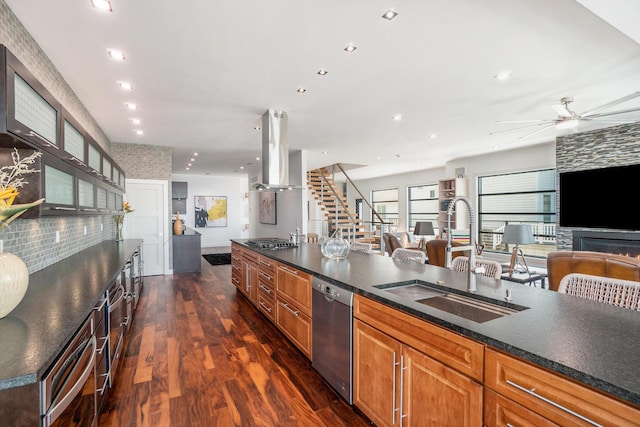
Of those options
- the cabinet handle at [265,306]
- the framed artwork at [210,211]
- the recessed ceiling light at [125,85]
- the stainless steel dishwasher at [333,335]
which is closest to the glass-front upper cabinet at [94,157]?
the recessed ceiling light at [125,85]

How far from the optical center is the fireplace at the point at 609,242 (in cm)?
536

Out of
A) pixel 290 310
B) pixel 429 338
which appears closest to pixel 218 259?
pixel 290 310

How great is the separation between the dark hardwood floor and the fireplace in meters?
5.91

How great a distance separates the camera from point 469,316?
1794 mm

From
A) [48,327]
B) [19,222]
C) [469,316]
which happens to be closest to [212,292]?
[19,222]

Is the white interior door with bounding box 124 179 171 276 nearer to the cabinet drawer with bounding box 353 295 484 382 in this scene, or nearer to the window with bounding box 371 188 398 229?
the cabinet drawer with bounding box 353 295 484 382

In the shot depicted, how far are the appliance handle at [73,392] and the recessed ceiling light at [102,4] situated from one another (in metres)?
2.18

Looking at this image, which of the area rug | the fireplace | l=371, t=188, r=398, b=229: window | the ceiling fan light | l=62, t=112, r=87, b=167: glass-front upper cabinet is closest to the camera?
l=62, t=112, r=87, b=167: glass-front upper cabinet

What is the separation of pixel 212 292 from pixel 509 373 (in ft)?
16.5

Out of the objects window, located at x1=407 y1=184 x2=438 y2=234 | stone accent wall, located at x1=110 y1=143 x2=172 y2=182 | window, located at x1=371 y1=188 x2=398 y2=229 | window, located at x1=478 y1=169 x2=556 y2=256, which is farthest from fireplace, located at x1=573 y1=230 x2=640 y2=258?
stone accent wall, located at x1=110 y1=143 x2=172 y2=182

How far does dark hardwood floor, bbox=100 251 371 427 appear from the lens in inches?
83.9

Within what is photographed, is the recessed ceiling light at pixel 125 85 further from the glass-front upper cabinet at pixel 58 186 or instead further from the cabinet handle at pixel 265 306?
the cabinet handle at pixel 265 306

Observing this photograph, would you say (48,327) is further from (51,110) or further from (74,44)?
(74,44)

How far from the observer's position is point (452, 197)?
29.8 feet
